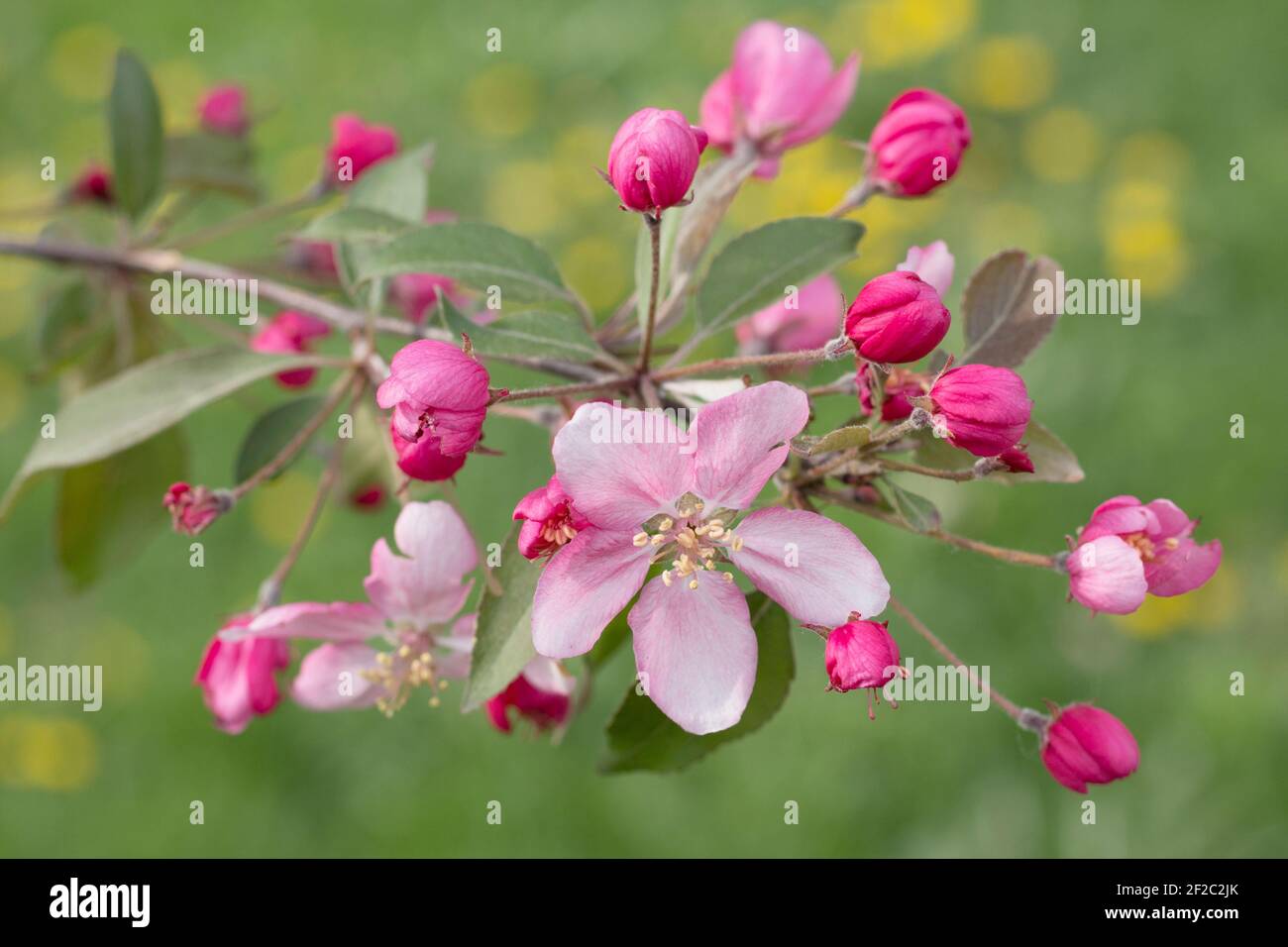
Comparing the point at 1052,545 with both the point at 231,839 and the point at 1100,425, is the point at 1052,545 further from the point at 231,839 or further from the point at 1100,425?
the point at 231,839

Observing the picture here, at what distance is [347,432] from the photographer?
170 cm

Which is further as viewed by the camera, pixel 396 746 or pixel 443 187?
pixel 443 187

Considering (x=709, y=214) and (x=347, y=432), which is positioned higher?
(x=709, y=214)

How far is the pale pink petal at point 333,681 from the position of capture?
1552mm

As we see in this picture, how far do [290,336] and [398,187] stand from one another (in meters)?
0.28

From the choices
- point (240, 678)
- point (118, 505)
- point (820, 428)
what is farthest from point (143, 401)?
point (820, 428)

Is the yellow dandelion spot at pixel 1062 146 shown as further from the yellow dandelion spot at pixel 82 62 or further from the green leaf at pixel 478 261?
the yellow dandelion spot at pixel 82 62

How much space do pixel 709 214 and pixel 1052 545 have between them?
232 cm

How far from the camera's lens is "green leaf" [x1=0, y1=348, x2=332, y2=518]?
60.4 inches

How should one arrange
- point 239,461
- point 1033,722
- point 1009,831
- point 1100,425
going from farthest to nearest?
point 1100,425 → point 1009,831 → point 239,461 → point 1033,722

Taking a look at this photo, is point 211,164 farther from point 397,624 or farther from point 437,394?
point 437,394
